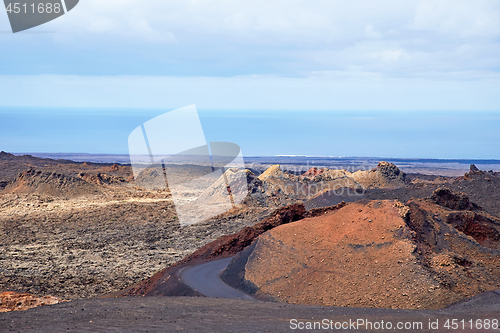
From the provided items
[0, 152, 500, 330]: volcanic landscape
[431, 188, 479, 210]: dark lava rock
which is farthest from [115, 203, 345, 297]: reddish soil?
[431, 188, 479, 210]: dark lava rock

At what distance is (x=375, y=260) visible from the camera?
16.7 metres

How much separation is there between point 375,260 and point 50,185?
37.9m

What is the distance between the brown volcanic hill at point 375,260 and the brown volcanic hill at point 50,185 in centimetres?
3106

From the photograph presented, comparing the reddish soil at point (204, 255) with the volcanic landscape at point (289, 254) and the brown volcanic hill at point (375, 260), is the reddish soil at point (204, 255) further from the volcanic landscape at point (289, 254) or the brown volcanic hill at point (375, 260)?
the brown volcanic hill at point (375, 260)

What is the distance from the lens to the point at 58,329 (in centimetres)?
1202

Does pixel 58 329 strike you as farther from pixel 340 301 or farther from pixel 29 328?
pixel 340 301

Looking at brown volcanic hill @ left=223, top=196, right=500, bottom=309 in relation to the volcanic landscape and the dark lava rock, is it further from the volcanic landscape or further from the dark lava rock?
the dark lava rock

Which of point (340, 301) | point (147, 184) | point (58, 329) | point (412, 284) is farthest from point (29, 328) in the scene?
point (147, 184)

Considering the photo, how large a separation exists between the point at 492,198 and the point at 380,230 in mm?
20860

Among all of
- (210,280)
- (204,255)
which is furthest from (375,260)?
(204,255)

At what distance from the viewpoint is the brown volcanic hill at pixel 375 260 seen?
15398 mm

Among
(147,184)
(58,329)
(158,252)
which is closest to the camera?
(58,329)

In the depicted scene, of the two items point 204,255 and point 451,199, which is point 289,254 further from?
point 451,199

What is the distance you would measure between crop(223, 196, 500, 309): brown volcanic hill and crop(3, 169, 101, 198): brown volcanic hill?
3106cm
